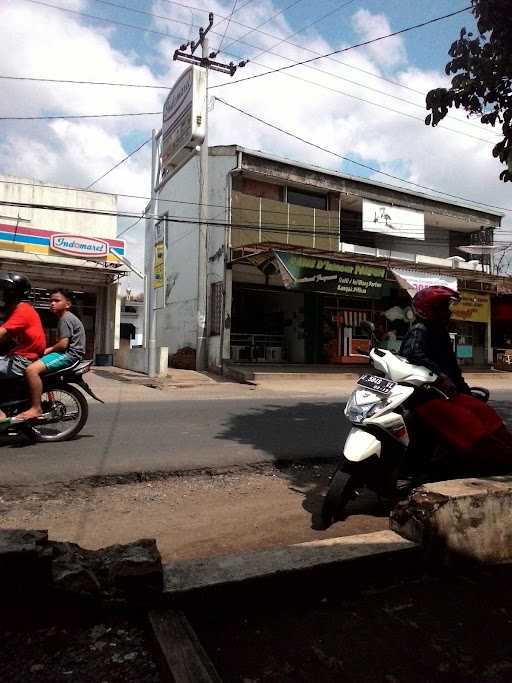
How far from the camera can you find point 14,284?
16.5ft

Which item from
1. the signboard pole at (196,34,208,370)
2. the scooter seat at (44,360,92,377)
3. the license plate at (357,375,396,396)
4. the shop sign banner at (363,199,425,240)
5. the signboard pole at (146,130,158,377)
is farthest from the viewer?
the shop sign banner at (363,199,425,240)

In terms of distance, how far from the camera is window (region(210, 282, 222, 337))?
17156 mm

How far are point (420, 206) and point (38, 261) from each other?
49.2 ft

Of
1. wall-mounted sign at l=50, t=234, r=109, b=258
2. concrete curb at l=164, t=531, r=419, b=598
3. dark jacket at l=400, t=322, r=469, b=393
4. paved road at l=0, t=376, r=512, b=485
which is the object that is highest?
wall-mounted sign at l=50, t=234, r=109, b=258

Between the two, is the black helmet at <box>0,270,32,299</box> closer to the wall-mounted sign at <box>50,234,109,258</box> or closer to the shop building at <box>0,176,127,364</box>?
the shop building at <box>0,176,127,364</box>

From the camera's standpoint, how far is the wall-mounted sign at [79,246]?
55.4 feet

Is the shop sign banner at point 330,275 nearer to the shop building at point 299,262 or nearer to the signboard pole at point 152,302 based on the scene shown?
the shop building at point 299,262

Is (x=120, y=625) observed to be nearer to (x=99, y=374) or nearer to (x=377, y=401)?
(x=377, y=401)

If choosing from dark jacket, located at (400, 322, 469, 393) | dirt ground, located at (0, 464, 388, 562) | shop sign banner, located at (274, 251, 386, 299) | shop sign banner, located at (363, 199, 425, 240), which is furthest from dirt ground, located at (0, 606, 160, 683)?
shop sign banner, located at (363, 199, 425, 240)

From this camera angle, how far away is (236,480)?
4.65m

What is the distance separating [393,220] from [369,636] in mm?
19981

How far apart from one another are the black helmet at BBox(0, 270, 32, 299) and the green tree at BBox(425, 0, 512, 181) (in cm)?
404

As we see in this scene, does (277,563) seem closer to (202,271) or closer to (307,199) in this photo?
(202,271)

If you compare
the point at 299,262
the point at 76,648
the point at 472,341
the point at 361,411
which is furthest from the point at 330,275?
the point at 76,648
